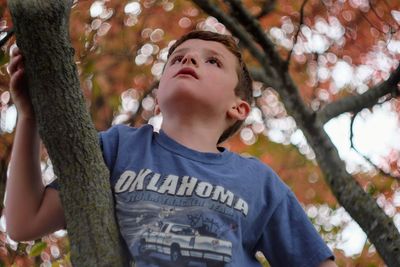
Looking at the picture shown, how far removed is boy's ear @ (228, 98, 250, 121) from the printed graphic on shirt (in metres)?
0.37

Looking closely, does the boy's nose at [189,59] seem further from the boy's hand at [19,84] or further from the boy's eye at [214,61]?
the boy's hand at [19,84]

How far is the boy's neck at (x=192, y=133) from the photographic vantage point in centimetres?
193

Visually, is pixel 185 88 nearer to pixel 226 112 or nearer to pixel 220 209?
pixel 226 112

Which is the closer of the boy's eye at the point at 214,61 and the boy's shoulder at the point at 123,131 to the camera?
the boy's shoulder at the point at 123,131

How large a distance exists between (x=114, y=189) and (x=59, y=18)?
1.81 feet

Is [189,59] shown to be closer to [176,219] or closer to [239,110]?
[239,110]

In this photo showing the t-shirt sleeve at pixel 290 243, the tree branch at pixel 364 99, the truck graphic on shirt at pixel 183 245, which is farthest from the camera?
the tree branch at pixel 364 99

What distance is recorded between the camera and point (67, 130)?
140 centimetres

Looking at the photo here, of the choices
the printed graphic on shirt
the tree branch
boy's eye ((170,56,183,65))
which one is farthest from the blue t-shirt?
the tree branch

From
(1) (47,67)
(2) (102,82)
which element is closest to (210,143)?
(1) (47,67)

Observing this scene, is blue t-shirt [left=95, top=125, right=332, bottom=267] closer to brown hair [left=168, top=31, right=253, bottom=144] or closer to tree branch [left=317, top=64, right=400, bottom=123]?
brown hair [left=168, top=31, right=253, bottom=144]

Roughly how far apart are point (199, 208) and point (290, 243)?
365 mm

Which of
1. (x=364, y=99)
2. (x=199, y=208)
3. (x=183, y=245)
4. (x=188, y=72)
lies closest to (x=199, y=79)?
(x=188, y=72)

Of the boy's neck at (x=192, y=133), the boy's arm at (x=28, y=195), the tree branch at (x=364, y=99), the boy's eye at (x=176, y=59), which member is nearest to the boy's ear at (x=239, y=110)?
the boy's neck at (x=192, y=133)
